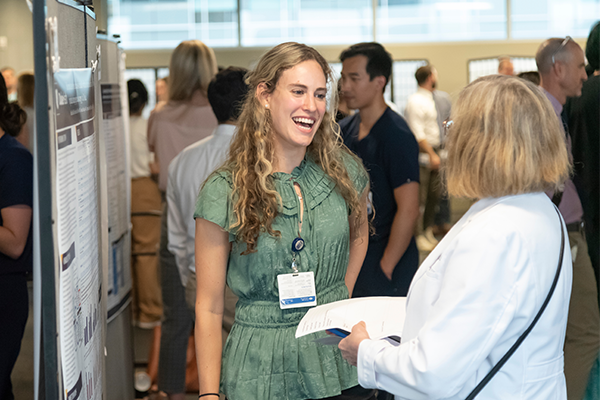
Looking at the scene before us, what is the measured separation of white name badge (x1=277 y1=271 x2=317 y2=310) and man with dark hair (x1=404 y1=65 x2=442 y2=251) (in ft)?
16.9

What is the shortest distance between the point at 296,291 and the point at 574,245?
196cm

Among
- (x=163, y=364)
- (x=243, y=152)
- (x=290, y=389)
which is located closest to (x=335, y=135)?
(x=243, y=152)

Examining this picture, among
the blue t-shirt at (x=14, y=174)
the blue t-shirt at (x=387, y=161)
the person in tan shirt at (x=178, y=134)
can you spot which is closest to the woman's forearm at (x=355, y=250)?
the blue t-shirt at (x=387, y=161)

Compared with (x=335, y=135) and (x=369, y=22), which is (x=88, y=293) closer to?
(x=335, y=135)

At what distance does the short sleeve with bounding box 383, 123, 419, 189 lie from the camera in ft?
8.91

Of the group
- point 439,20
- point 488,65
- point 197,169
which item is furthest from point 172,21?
point 197,169

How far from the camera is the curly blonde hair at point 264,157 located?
59.2 inches

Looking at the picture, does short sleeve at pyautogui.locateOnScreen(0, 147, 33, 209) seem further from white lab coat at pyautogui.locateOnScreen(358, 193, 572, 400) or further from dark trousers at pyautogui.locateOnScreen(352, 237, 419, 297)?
dark trousers at pyautogui.locateOnScreen(352, 237, 419, 297)

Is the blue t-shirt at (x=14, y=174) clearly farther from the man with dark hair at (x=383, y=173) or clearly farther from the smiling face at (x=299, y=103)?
the man with dark hair at (x=383, y=173)

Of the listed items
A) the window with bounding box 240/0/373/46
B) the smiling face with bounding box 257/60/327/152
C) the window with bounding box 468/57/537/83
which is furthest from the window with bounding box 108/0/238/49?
the smiling face with bounding box 257/60/327/152

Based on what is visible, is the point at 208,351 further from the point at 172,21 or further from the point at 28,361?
the point at 172,21

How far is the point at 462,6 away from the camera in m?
8.70

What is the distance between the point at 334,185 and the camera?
167 centimetres

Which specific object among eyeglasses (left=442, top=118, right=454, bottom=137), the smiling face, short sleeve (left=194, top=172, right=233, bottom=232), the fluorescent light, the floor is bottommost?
the floor
